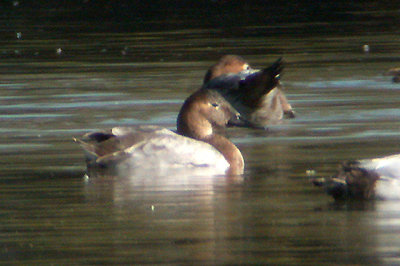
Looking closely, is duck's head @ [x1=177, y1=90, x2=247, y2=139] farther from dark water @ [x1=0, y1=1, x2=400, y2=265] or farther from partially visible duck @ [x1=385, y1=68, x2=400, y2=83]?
partially visible duck @ [x1=385, y1=68, x2=400, y2=83]

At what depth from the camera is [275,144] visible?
33.2 feet

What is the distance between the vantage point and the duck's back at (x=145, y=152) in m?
8.95

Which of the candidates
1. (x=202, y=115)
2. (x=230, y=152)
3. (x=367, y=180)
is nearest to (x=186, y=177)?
(x=230, y=152)

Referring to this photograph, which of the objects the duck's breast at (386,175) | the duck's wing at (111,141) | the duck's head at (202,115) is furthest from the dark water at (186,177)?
the duck's head at (202,115)

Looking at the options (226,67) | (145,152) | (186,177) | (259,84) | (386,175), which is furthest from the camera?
(226,67)

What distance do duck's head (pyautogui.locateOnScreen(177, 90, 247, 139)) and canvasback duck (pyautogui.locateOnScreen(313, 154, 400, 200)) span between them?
8.04ft

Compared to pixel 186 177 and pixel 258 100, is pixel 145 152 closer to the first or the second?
pixel 186 177

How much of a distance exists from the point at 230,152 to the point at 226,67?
4.02 metres

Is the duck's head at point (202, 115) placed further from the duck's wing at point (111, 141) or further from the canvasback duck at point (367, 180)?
the canvasback duck at point (367, 180)

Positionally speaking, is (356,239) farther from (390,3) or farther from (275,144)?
(390,3)

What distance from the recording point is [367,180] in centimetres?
719

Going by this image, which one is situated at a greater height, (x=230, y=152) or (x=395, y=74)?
(x=230, y=152)

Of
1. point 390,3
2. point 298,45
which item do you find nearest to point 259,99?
point 298,45

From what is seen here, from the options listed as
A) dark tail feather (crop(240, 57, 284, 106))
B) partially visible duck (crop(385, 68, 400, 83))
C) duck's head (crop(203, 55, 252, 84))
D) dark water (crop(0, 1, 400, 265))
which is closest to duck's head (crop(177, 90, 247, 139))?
dark water (crop(0, 1, 400, 265))
